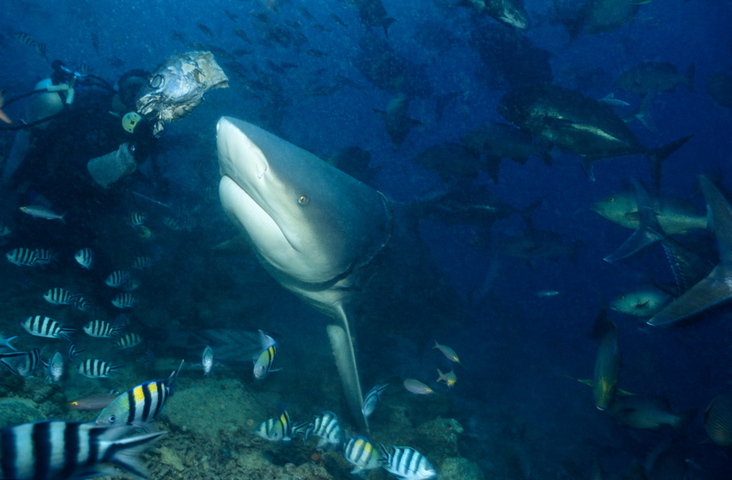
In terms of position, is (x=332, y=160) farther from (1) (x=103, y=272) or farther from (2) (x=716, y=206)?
(2) (x=716, y=206)

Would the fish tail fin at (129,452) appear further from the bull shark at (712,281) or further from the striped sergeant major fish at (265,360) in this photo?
the bull shark at (712,281)

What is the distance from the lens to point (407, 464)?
127 inches

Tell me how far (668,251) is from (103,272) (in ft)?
27.5

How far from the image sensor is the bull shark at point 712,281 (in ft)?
7.70

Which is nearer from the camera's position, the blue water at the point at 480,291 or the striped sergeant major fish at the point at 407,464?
the striped sergeant major fish at the point at 407,464

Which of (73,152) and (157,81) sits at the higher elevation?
(157,81)

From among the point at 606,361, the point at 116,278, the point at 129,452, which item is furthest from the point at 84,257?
the point at 606,361

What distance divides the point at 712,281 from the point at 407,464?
2.88 meters

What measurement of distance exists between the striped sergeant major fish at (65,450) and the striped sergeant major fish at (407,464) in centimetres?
246

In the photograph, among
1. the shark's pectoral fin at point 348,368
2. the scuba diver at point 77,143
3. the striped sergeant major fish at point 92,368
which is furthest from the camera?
the scuba diver at point 77,143

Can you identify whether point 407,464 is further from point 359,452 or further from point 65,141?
point 65,141

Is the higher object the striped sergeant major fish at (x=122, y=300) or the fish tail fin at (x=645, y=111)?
the striped sergeant major fish at (x=122, y=300)

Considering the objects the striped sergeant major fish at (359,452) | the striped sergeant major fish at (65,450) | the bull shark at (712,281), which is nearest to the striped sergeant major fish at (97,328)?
the striped sergeant major fish at (359,452)

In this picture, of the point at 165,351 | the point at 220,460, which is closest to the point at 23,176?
the point at 165,351
